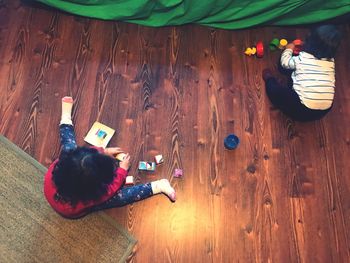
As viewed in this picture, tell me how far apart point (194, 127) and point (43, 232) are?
85cm

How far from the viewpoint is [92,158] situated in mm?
1316

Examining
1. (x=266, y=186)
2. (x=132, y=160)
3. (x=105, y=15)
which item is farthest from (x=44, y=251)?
(x=105, y=15)

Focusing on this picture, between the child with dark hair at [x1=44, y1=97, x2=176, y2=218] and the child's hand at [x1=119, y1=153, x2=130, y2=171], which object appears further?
the child's hand at [x1=119, y1=153, x2=130, y2=171]

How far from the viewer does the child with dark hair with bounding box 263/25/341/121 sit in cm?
170

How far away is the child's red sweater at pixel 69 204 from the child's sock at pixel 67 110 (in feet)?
1.07

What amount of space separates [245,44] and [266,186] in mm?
810

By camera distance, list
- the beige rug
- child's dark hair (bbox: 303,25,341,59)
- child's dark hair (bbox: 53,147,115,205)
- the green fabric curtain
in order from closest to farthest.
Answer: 1. child's dark hair (bbox: 53,147,115,205)
2. the beige rug
3. child's dark hair (bbox: 303,25,341,59)
4. the green fabric curtain

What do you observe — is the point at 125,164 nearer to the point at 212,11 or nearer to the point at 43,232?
the point at 43,232

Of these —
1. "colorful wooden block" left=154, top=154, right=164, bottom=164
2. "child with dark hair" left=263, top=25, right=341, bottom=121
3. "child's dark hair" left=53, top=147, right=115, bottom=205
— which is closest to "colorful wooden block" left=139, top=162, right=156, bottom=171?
"colorful wooden block" left=154, top=154, right=164, bottom=164

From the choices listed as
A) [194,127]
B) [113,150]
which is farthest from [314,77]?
[113,150]

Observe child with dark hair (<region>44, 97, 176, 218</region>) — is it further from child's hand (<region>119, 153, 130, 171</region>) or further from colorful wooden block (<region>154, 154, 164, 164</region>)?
colorful wooden block (<region>154, 154, 164, 164</region>)

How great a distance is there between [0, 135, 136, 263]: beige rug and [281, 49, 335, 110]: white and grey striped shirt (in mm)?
1040

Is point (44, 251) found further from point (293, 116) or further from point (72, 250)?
point (293, 116)

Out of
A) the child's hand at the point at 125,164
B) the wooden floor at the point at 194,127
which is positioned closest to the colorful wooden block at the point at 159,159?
the wooden floor at the point at 194,127
